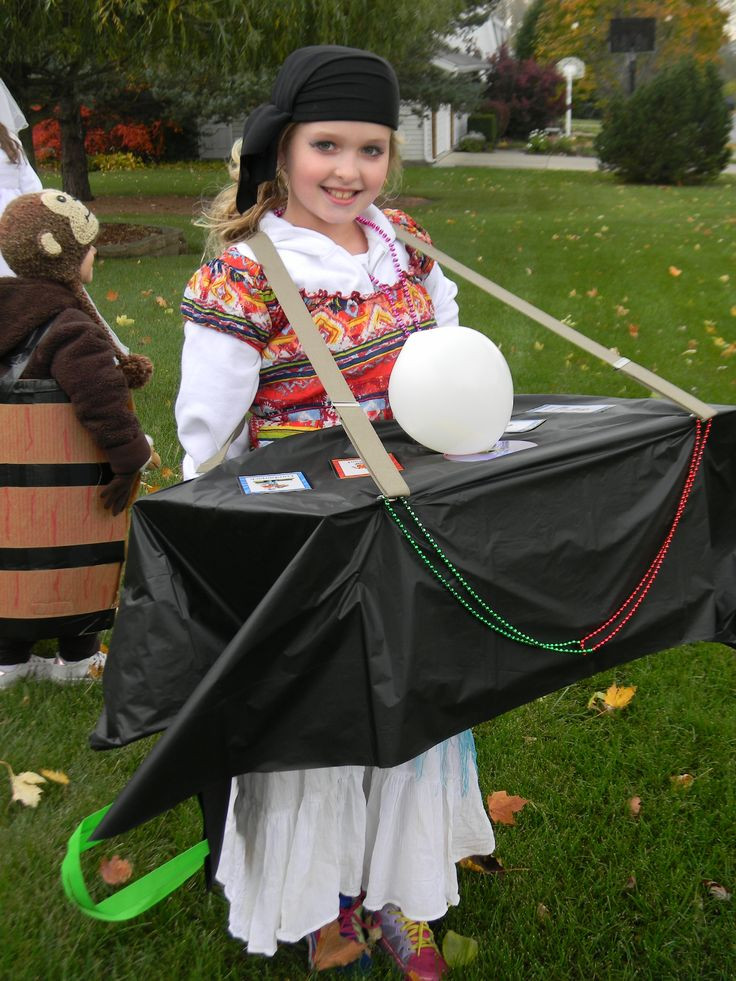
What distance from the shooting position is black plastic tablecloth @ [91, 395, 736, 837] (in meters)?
1.52

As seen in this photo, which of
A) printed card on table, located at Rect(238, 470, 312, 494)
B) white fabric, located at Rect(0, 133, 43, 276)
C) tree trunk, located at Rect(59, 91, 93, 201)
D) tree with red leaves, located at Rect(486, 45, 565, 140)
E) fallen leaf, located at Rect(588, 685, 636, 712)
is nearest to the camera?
printed card on table, located at Rect(238, 470, 312, 494)

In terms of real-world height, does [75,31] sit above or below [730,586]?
above

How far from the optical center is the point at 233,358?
6.33 ft

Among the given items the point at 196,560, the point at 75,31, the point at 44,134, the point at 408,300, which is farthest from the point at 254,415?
the point at 44,134

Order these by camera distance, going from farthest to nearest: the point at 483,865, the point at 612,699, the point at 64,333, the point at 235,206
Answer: the point at 612,699 → the point at 64,333 → the point at 483,865 → the point at 235,206

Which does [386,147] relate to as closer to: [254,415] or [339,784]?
[254,415]

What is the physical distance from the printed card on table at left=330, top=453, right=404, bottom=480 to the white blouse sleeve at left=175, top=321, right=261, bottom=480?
0.29 metres

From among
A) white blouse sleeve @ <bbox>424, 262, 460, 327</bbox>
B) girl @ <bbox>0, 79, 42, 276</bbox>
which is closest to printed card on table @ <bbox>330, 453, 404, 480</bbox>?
white blouse sleeve @ <bbox>424, 262, 460, 327</bbox>

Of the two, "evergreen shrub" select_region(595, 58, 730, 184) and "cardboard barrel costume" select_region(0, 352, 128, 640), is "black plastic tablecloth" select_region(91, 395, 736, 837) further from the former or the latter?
"evergreen shrub" select_region(595, 58, 730, 184)

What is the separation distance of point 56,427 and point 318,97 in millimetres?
1258

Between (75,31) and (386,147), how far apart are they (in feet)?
29.3

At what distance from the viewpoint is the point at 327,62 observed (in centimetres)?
188

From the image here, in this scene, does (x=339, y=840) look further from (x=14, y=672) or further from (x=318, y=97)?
(x=14, y=672)

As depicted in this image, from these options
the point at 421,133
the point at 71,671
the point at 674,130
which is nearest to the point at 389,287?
the point at 71,671
